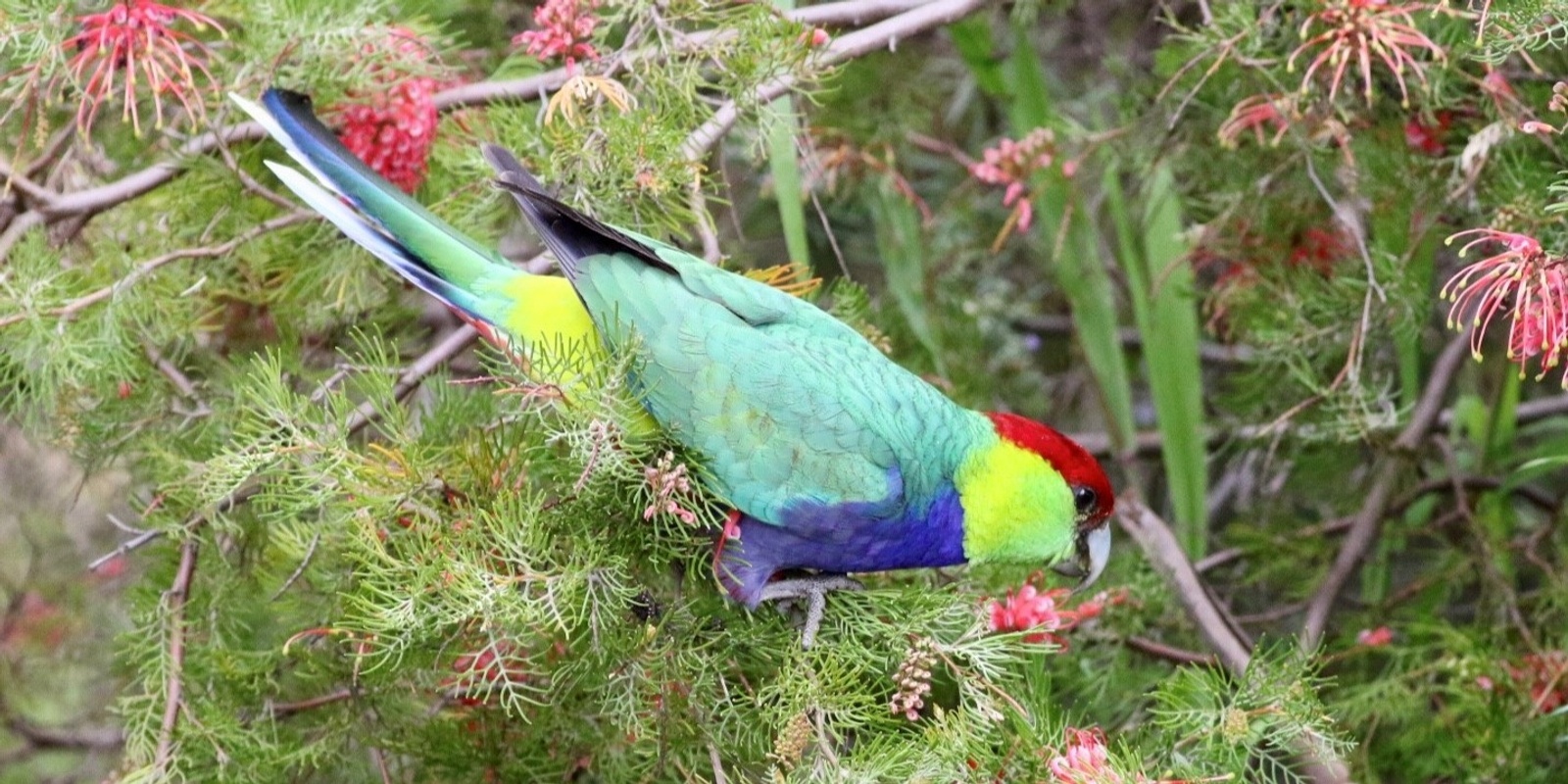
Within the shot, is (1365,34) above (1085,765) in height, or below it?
above

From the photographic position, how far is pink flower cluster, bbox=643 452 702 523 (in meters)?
1.48

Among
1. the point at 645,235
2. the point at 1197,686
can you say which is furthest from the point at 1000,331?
the point at 1197,686

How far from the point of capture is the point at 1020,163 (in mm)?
2396

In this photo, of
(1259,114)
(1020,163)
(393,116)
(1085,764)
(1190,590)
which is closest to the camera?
(1085,764)

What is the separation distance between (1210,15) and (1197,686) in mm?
993

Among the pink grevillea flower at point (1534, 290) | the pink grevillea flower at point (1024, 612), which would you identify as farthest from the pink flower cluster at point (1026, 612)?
the pink grevillea flower at point (1534, 290)

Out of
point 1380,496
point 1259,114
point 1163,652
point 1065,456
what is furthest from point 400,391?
point 1380,496

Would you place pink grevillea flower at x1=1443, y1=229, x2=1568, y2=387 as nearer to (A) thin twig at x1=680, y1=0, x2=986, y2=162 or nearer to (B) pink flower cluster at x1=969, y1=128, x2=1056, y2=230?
(A) thin twig at x1=680, y1=0, x2=986, y2=162

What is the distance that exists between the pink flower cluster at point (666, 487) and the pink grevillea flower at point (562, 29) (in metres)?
0.62

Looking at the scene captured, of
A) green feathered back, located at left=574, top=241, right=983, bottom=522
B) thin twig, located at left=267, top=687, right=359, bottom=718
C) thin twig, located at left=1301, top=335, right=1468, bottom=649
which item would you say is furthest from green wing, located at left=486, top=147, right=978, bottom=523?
thin twig, located at left=1301, top=335, right=1468, bottom=649

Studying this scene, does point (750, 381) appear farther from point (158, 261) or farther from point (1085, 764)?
point (158, 261)

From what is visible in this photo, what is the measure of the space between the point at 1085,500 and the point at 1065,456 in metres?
0.07

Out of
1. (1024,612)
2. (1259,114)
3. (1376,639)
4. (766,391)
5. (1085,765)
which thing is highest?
(1259,114)

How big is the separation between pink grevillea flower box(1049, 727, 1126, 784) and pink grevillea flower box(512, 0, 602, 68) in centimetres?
104
